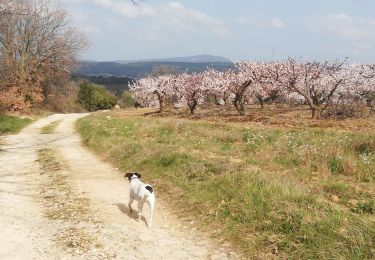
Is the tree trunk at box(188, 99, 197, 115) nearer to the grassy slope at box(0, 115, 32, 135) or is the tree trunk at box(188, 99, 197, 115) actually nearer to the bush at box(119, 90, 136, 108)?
the grassy slope at box(0, 115, 32, 135)

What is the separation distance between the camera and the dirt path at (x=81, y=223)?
25.8 ft

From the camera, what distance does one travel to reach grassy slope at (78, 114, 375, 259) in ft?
24.5

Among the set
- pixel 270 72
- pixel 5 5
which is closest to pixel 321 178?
pixel 5 5

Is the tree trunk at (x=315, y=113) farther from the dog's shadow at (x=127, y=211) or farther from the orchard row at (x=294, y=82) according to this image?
the dog's shadow at (x=127, y=211)

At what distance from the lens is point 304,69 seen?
33.5 m

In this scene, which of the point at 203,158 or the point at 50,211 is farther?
the point at 203,158

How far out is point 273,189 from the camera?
9672 millimetres

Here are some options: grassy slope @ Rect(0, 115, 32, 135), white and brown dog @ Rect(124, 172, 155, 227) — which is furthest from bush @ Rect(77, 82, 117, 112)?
white and brown dog @ Rect(124, 172, 155, 227)

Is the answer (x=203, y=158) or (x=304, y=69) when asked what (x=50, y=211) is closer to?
(x=203, y=158)

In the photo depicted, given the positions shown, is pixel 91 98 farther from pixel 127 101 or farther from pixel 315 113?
Result: pixel 315 113

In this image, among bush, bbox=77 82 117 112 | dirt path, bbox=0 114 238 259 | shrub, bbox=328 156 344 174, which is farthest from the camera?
bush, bbox=77 82 117 112

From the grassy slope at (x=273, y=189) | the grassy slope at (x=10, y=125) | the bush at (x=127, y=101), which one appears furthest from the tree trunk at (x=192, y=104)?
the bush at (x=127, y=101)

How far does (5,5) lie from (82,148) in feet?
25.6

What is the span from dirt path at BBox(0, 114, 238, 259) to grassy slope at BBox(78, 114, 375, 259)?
31.3 inches
